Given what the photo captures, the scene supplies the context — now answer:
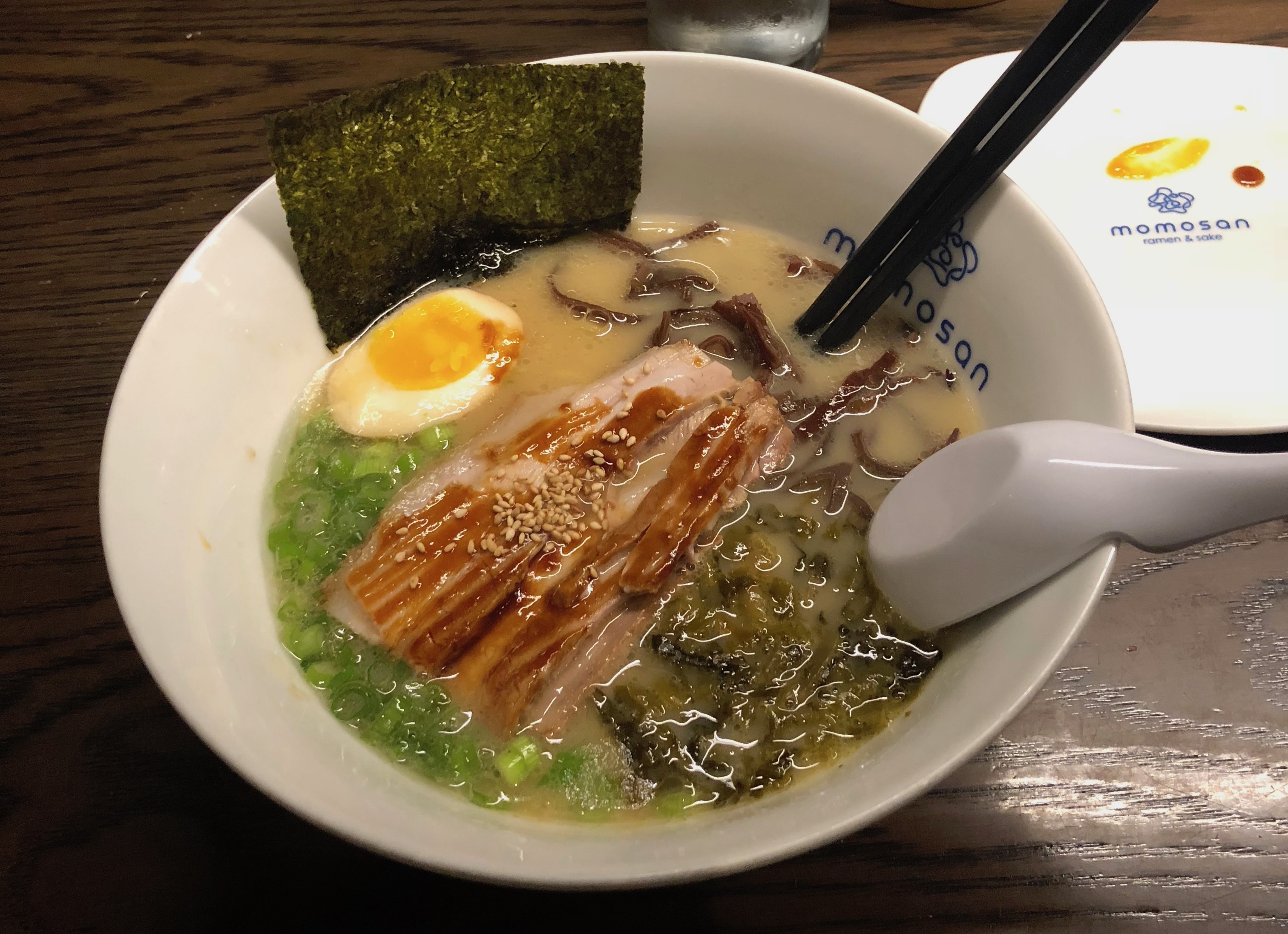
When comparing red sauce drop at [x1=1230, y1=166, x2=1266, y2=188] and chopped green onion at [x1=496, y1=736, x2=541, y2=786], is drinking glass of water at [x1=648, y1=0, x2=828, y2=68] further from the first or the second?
chopped green onion at [x1=496, y1=736, x2=541, y2=786]

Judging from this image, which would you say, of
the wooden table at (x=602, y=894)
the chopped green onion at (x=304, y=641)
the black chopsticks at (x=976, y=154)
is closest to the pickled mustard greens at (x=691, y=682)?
the chopped green onion at (x=304, y=641)

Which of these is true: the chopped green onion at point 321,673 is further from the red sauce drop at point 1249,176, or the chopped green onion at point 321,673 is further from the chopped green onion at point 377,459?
the red sauce drop at point 1249,176

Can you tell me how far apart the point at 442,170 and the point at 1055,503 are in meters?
1.37

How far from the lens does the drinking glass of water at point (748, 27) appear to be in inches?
80.4

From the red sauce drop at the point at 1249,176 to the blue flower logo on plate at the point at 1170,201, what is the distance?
165mm

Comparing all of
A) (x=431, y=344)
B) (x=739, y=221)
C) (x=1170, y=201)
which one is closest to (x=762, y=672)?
(x=431, y=344)

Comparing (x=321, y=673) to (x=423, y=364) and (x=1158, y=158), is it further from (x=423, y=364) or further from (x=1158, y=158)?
(x=1158, y=158)

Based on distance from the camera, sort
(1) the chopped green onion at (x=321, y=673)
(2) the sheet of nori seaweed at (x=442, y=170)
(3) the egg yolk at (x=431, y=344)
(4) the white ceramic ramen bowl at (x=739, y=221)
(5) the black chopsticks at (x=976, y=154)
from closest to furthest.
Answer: (4) the white ceramic ramen bowl at (x=739, y=221), (5) the black chopsticks at (x=976, y=154), (1) the chopped green onion at (x=321, y=673), (2) the sheet of nori seaweed at (x=442, y=170), (3) the egg yolk at (x=431, y=344)

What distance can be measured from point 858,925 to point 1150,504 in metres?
0.74

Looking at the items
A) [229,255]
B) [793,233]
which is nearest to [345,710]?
[229,255]

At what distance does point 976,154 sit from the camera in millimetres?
1295

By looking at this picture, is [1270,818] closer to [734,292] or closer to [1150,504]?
[1150,504]

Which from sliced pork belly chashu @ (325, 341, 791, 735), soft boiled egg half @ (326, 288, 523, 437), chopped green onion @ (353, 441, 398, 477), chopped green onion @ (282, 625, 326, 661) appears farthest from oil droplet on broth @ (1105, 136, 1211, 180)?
chopped green onion @ (282, 625, 326, 661)

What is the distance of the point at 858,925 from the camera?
1104 mm
